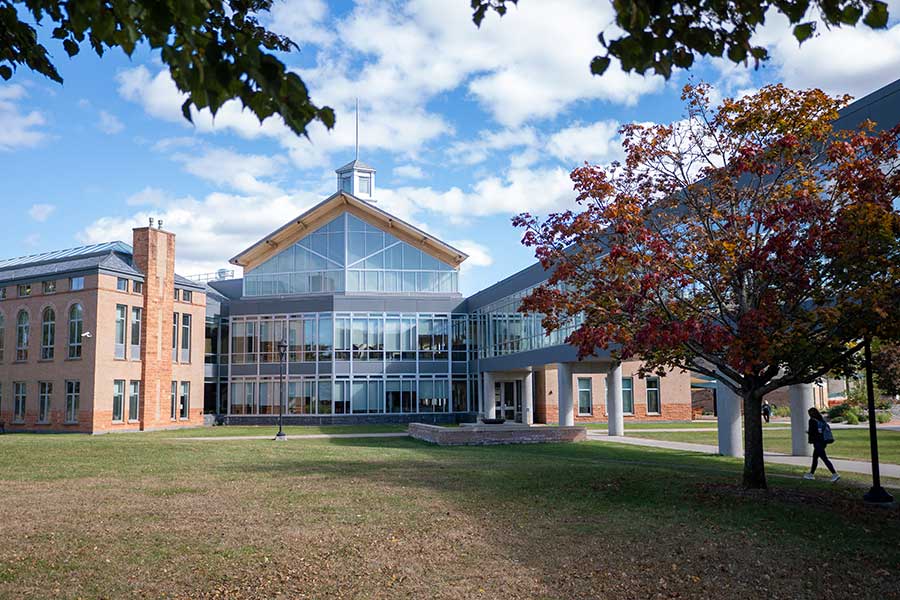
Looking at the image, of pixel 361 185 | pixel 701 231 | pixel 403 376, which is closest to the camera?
pixel 701 231

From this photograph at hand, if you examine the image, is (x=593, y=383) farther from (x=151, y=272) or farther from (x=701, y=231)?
(x=701, y=231)

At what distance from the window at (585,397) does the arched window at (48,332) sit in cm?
2786

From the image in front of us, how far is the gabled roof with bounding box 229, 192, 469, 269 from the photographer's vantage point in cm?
4544

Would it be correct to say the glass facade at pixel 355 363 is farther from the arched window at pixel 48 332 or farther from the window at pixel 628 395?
the arched window at pixel 48 332

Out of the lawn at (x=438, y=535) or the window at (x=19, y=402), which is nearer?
the lawn at (x=438, y=535)

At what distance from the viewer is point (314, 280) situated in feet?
152

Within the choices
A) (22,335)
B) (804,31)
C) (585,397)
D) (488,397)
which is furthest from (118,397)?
(804,31)

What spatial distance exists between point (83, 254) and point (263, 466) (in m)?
25.8

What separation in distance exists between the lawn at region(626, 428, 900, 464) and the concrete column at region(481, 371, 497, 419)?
1207 cm

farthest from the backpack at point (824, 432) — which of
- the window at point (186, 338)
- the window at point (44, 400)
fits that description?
the window at point (186, 338)

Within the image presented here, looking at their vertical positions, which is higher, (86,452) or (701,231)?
(701,231)

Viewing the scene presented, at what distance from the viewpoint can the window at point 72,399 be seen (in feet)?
120

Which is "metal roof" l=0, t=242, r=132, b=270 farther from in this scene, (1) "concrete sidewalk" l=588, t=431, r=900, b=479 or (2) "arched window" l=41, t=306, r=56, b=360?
(1) "concrete sidewalk" l=588, t=431, r=900, b=479

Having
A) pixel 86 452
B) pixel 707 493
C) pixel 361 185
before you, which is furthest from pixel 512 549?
pixel 361 185
